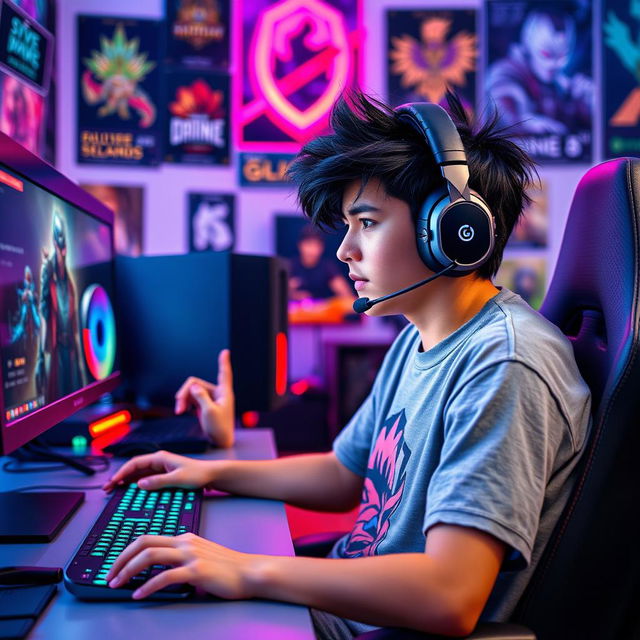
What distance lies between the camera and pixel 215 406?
118 cm

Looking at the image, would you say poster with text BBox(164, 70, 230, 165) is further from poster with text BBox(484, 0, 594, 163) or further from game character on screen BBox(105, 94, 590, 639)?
game character on screen BBox(105, 94, 590, 639)

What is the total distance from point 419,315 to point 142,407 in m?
0.86

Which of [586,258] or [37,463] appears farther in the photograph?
[37,463]

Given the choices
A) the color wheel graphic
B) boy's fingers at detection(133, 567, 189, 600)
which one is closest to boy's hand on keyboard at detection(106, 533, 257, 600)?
boy's fingers at detection(133, 567, 189, 600)

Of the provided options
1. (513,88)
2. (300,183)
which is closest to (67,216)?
(300,183)

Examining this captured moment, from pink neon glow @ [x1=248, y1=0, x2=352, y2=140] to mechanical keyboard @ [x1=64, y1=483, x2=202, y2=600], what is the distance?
7.88 feet

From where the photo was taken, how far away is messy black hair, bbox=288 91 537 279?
2.55 ft

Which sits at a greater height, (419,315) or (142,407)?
(419,315)

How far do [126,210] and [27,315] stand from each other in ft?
7.19

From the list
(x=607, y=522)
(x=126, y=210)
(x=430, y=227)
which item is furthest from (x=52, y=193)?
(x=126, y=210)

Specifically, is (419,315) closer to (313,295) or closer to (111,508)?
(111,508)

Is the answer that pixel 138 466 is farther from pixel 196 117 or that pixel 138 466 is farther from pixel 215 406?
pixel 196 117

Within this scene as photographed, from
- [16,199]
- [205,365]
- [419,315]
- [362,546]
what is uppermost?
[16,199]

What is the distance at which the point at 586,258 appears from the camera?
30.5 inches
